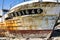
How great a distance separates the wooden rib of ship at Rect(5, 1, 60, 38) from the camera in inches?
482

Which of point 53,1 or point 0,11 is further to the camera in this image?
point 0,11

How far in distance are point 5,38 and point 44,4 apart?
3.95 metres

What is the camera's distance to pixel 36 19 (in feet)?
41.0

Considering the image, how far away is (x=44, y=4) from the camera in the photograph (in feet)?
41.2

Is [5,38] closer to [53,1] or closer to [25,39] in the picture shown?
[25,39]

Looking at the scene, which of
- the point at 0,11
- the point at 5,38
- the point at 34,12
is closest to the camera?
the point at 34,12

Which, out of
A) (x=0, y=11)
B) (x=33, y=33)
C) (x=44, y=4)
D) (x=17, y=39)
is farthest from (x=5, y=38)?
(x=0, y=11)

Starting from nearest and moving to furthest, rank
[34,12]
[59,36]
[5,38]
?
[59,36]
[34,12]
[5,38]

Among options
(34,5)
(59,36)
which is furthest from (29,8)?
(59,36)

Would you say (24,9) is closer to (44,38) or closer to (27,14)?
(27,14)

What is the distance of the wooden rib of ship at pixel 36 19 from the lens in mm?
12250

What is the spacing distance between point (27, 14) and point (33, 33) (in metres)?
1.38

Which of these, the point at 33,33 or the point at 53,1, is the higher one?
the point at 53,1

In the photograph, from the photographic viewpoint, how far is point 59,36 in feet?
39.0
